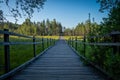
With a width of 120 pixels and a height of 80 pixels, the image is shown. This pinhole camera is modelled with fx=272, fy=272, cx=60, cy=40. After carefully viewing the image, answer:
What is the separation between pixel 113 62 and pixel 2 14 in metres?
5.80

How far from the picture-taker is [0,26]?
1017 cm

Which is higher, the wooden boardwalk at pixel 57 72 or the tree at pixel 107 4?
the tree at pixel 107 4

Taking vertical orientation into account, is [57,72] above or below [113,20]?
below

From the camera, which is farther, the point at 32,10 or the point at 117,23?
the point at 32,10

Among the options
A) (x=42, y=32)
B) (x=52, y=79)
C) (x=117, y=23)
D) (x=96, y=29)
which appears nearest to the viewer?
(x=52, y=79)

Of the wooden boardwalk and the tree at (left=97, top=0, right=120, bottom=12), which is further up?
the tree at (left=97, top=0, right=120, bottom=12)

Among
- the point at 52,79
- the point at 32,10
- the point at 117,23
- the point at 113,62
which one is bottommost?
the point at 52,79

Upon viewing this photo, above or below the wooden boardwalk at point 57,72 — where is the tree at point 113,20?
above

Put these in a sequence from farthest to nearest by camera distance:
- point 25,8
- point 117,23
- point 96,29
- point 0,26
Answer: point 25,8 < point 0,26 < point 96,29 < point 117,23

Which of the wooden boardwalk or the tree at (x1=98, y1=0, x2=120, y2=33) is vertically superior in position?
the tree at (x1=98, y1=0, x2=120, y2=33)

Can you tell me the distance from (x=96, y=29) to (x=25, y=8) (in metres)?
3.65

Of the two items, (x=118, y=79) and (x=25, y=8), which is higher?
(x=25, y=8)

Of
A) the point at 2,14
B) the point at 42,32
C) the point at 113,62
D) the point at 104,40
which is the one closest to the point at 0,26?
the point at 2,14

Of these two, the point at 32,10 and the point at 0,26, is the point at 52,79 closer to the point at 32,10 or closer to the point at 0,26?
the point at 0,26
